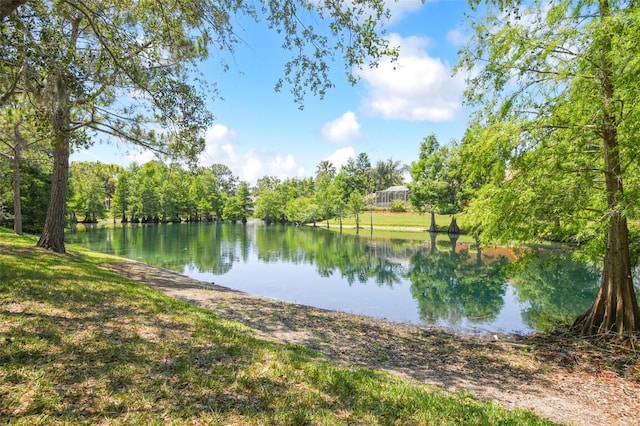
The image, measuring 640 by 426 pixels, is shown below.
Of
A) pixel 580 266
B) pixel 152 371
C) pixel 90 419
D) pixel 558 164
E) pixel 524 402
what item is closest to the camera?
pixel 90 419

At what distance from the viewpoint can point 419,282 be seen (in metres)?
18.4

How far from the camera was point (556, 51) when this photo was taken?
23.5 feet

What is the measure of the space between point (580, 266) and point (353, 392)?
78.2 feet

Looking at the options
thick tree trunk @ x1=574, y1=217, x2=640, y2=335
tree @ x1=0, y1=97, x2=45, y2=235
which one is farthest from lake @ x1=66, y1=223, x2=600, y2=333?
tree @ x1=0, y1=97, x2=45, y2=235

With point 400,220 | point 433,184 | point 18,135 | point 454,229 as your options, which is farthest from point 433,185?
point 18,135

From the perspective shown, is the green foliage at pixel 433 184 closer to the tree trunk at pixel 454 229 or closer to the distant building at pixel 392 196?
the tree trunk at pixel 454 229

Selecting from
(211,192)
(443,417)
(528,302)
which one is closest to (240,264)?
(528,302)

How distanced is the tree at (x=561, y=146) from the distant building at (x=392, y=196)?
61971 mm

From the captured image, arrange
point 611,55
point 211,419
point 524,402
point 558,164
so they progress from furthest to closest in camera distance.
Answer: point 558,164 < point 611,55 < point 524,402 < point 211,419

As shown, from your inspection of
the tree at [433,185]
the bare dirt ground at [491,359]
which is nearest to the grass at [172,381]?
the bare dirt ground at [491,359]

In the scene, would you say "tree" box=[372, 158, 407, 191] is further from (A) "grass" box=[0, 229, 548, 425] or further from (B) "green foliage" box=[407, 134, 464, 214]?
(A) "grass" box=[0, 229, 548, 425]

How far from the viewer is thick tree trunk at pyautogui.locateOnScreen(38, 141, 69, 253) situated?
1243 cm

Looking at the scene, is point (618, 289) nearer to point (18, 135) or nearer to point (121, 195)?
point (18, 135)

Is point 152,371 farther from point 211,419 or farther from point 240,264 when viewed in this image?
point 240,264
